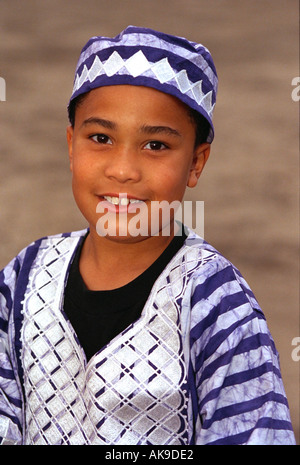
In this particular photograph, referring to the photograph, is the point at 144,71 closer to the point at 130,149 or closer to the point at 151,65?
the point at 151,65

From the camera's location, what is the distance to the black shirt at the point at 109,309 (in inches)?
54.1

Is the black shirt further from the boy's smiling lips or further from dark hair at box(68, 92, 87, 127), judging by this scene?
dark hair at box(68, 92, 87, 127)

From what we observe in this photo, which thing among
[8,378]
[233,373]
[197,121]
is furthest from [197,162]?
[8,378]

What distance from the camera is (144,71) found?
1.31 m

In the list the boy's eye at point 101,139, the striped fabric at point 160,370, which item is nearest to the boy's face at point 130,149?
the boy's eye at point 101,139

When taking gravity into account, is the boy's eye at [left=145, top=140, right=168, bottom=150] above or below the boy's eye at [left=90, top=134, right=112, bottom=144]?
below

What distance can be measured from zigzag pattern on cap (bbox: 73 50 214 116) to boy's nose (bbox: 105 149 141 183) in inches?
5.1

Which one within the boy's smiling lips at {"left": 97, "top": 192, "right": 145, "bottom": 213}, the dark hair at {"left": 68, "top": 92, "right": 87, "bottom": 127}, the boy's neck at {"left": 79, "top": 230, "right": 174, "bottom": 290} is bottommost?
the boy's neck at {"left": 79, "top": 230, "right": 174, "bottom": 290}

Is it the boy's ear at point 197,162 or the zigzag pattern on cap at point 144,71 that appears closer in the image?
the zigzag pattern on cap at point 144,71

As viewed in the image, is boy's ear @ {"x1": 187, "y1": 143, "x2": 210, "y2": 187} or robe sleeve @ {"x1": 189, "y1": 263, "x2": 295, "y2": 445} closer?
robe sleeve @ {"x1": 189, "y1": 263, "x2": 295, "y2": 445}

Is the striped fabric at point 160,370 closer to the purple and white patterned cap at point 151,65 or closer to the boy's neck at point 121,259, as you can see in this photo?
the boy's neck at point 121,259

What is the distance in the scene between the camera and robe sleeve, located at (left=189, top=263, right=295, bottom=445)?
126 centimetres

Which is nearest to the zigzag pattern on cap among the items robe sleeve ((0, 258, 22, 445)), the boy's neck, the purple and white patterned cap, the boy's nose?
the purple and white patterned cap
